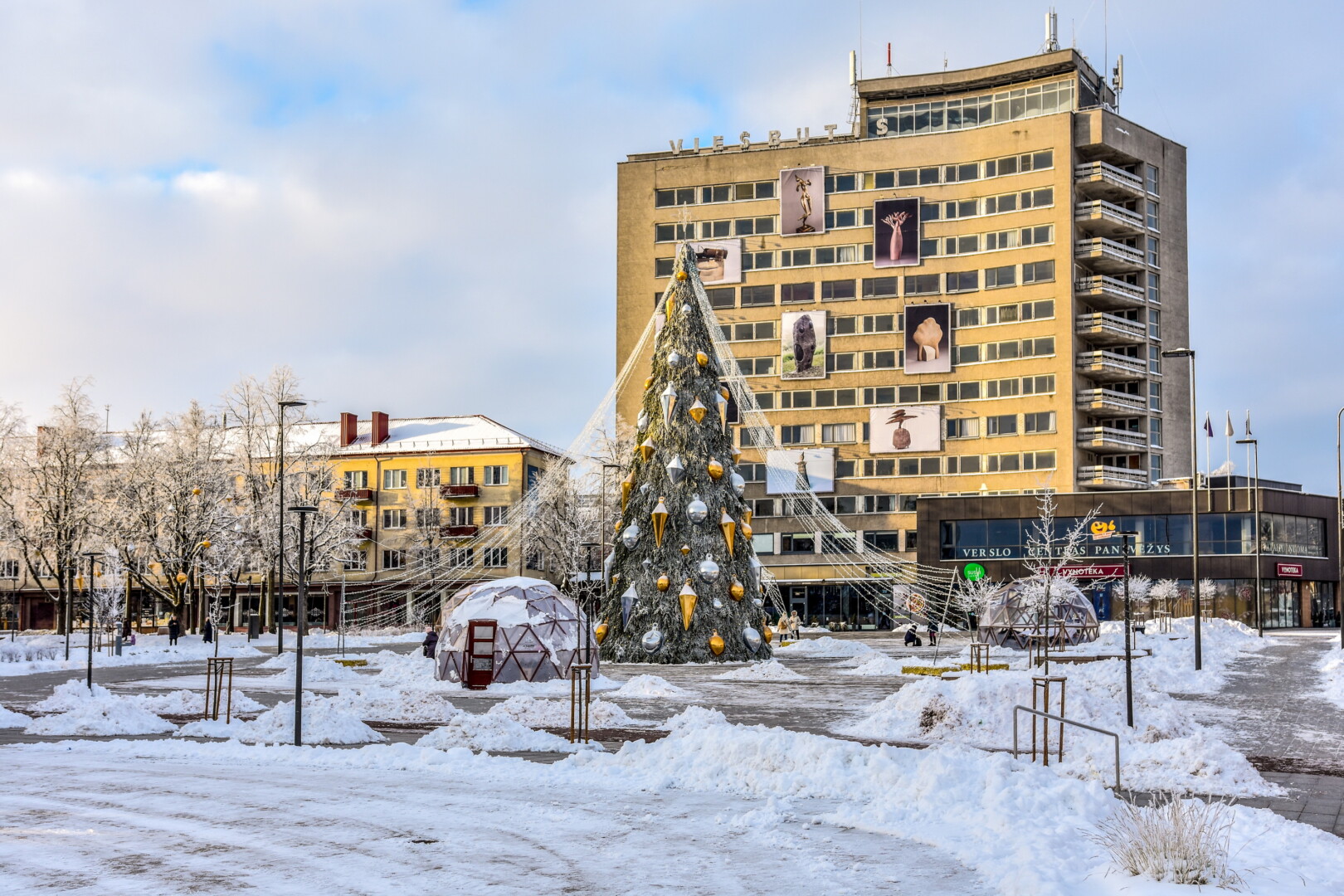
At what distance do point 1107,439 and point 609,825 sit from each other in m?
70.9

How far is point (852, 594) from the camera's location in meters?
81.2

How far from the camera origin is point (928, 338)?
268 feet

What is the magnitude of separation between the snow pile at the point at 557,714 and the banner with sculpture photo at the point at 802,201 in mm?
64898

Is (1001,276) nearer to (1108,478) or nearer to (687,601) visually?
(1108,478)

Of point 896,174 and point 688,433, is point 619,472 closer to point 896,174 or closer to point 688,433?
point 688,433

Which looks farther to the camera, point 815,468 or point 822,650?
point 815,468

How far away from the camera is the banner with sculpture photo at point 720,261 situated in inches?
3378

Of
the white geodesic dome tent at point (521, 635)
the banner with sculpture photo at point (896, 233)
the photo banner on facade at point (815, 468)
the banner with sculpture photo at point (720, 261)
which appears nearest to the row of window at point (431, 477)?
the photo banner on facade at point (815, 468)

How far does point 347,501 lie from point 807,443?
32799mm

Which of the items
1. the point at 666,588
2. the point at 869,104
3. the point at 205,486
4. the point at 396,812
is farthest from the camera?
the point at 869,104

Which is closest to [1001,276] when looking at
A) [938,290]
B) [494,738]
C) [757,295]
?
[938,290]

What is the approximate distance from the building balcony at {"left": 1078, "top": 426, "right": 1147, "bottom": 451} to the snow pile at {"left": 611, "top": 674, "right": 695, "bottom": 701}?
55201mm

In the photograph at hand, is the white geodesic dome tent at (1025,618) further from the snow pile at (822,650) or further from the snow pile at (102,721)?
the snow pile at (102,721)

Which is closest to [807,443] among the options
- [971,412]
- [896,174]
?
[971,412]
